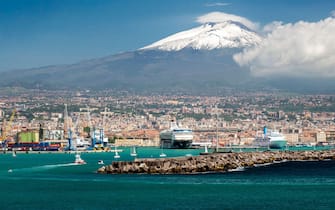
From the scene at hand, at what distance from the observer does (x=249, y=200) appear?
3922 cm

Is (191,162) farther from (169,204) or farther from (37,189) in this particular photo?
(169,204)

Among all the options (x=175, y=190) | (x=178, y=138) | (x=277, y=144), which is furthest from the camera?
(x=277, y=144)

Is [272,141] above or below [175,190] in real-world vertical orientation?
above

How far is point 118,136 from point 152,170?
13462 cm

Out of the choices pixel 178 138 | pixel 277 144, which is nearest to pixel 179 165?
pixel 178 138

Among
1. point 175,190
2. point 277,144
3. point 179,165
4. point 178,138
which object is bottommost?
point 175,190

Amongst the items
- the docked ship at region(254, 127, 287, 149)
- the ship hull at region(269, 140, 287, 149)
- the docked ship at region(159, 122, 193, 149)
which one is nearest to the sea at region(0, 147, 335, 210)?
the docked ship at region(159, 122, 193, 149)

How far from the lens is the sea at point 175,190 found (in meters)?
38.2

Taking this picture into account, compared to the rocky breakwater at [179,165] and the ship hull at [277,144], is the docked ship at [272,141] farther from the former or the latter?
the rocky breakwater at [179,165]

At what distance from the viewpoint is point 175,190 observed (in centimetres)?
4450

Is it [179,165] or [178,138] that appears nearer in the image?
[179,165]

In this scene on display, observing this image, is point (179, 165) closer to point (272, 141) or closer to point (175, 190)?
point (175, 190)

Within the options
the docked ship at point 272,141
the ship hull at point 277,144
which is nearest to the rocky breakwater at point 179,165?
the ship hull at point 277,144

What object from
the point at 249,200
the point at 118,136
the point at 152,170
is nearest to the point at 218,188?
the point at 249,200
